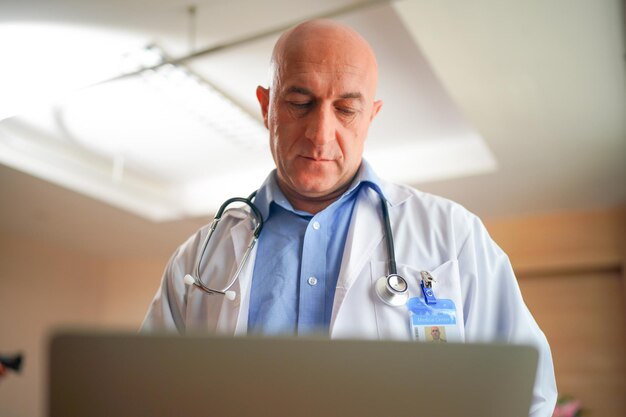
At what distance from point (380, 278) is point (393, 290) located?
0.16ft

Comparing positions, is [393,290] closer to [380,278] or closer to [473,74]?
[380,278]

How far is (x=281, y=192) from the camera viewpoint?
1.31m

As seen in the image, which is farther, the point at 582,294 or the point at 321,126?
the point at 582,294

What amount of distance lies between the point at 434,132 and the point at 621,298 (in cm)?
219

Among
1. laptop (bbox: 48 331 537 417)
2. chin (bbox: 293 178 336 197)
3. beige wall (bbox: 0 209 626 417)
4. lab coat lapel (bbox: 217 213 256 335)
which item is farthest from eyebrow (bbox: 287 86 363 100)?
beige wall (bbox: 0 209 626 417)

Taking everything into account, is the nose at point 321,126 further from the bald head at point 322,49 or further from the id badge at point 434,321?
the id badge at point 434,321

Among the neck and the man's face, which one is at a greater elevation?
the man's face

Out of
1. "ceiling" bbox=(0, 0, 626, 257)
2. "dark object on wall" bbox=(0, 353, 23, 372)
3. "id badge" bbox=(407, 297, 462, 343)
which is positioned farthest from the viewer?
"dark object on wall" bbox=(0, 353, 23, 372)

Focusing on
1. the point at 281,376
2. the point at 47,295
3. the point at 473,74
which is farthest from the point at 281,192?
the point at 47,295

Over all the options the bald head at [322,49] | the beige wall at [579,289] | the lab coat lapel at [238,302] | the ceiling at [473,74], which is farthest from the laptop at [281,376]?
the beige wall at [579,289]

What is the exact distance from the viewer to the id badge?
1060 mm

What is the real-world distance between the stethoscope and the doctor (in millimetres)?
13

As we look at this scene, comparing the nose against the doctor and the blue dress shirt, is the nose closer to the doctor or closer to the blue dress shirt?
the doctor

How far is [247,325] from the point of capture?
116cm
